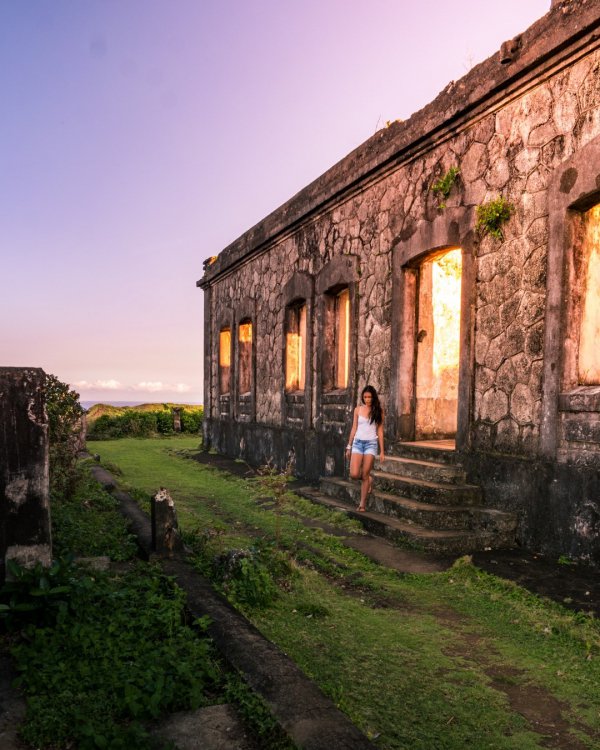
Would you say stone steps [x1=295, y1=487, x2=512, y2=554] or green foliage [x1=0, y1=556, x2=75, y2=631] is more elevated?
green foliage [x1=0, y1=556, x2=75, y2=631]

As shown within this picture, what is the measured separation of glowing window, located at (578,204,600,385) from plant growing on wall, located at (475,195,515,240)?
35.4 inches

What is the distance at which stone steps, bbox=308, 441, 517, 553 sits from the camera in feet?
19.5

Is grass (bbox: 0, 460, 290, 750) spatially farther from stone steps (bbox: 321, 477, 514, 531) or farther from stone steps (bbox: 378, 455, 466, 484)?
stone steps (bbox: 378, 455, 466, 484)

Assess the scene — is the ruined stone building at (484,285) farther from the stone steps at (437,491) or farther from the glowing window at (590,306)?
the stone steps at (437,491)

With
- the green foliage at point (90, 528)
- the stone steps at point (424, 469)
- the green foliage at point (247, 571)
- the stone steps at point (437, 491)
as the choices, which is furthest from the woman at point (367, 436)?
the green foliage at point (90, 528)

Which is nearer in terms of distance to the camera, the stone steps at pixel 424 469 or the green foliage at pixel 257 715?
the green foliage at pixel 257 715

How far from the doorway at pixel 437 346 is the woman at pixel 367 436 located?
0.98 m

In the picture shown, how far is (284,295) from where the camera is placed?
38.7ft

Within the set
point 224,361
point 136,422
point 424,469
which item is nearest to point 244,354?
point 224,361

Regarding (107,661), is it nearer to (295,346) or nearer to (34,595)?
(34,595)

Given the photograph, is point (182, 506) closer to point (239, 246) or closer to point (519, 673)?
→ point (519, 673)

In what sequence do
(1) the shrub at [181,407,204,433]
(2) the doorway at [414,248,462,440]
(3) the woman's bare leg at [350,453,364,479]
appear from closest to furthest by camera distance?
(3) the woman's bare leg at [350,453,364,479]
(2) the doorway at [414,248,462,440]
(1) the shrub at [181,407,204,433]

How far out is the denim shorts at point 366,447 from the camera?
739cm

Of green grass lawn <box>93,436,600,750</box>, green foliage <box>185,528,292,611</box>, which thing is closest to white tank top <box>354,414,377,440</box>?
green grass lawn <box>93,436,600,750</box>
